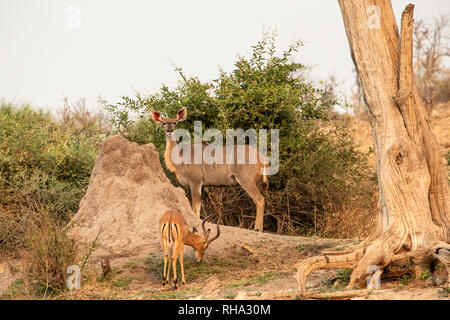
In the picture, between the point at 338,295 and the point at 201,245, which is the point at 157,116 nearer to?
the point at 201,245

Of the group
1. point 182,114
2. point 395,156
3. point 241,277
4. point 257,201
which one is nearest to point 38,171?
point 182,114

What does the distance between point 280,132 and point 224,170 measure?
6.03 ft

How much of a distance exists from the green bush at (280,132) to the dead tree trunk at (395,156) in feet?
17.5

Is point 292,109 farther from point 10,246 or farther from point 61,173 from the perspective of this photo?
point 10,246

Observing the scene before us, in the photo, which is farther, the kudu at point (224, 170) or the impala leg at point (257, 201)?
the kudu at point (224, 170)

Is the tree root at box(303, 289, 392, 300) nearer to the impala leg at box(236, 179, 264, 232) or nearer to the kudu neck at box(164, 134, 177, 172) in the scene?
the impala leg at box(236, 179, 264, 232)

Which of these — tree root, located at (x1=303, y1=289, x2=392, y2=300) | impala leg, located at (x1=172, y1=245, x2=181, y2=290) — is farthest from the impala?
tree root, located at (x1=303, y1=289, x2=392, y2=300)

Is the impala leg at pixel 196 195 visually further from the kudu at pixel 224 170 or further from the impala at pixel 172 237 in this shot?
the impala at pixel 172 237

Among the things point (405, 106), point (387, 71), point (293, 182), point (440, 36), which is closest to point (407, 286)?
point (405, 106)

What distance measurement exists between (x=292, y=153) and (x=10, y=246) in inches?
249

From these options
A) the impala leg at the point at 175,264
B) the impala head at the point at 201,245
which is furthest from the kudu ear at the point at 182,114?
the impala leg at the point at 175,264

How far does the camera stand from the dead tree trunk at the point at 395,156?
7.11m

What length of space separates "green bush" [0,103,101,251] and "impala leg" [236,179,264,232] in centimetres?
355

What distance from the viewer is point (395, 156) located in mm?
7203
